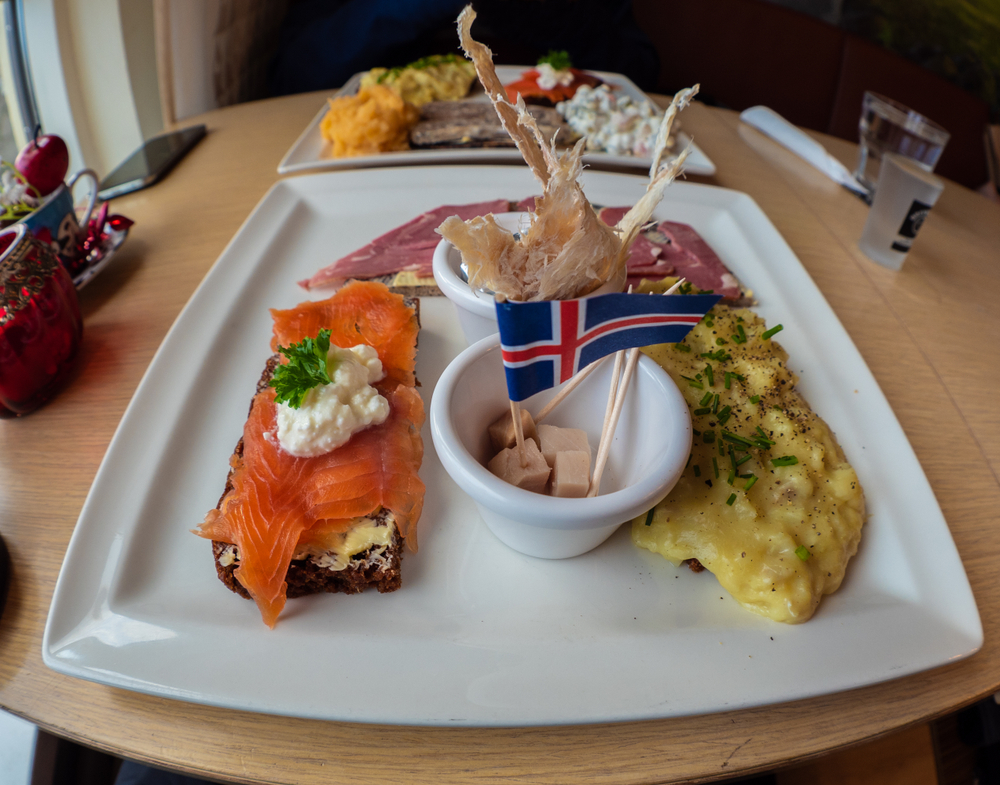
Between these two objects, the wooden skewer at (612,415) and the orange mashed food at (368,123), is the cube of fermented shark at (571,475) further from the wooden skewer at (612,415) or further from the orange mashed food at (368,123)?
the orange mashed food at (368,123)

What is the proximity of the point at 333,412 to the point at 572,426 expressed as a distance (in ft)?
1.53

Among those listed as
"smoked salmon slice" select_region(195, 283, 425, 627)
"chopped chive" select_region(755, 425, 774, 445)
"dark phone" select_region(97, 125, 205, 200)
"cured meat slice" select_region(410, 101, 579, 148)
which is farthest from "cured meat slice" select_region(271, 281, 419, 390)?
"dark phone" select_region(97, 125, 205, 200)

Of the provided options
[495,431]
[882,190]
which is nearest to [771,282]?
[882,190]

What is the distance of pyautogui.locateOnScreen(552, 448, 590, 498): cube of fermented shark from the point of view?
992 mm

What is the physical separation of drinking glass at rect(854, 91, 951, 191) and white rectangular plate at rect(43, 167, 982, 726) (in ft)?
4.29

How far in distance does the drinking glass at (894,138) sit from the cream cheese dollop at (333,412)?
6.87 ft

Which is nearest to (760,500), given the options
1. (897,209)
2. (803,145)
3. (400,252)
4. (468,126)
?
(400,252)

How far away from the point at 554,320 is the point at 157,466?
85 centimetres

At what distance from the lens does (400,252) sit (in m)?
1.73

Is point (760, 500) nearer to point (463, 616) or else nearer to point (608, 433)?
point (608, 433)

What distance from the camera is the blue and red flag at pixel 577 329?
83cm

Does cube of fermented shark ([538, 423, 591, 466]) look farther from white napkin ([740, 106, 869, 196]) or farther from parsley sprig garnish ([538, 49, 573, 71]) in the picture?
parsley sprig garnish ([538, 49, 573, 71])

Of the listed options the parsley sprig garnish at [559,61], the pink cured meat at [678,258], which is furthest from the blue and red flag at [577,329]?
the parsley sprig garnish at [559,61]

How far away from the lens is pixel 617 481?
1107 millimetres
